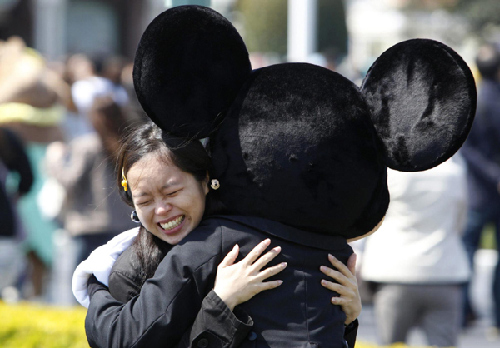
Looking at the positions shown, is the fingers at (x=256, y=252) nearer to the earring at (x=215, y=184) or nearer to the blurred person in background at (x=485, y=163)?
the earring at (x=215, y=184)

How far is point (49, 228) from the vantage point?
24.8ft

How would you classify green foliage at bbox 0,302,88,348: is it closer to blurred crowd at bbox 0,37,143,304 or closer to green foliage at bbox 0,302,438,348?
green foliage at bbox 0,302,438,348

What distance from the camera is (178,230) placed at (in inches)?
87.0

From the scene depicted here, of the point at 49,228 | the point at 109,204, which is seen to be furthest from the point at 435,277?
the point at 49,228

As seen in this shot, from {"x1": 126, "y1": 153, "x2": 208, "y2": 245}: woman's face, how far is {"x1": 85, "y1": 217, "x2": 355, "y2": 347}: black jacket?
7 cm

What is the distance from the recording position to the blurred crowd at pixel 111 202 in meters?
4.58

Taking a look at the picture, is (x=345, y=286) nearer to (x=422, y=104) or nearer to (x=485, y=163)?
(x=422, y=104)

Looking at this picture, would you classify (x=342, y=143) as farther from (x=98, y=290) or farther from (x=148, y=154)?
(x=98, y=290)

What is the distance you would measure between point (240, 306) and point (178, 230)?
0.26 metres

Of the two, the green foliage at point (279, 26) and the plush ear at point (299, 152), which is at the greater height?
the green foliage at point (279, 26)

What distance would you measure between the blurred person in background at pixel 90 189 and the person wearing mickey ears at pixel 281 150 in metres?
3.41

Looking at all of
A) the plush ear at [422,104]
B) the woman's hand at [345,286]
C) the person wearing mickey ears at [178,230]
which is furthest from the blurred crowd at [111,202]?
the plush ear at [422,104]

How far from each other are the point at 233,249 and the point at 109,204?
147 inches

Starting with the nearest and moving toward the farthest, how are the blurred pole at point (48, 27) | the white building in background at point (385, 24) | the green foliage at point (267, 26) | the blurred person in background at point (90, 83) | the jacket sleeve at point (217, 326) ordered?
the jacket sleeve at point (217, 326), the blurred person in background at point (90, 83), the blurred pole at point (48, 27), the green foliage at point (267, 26), the white building in background at point (385, 24)
